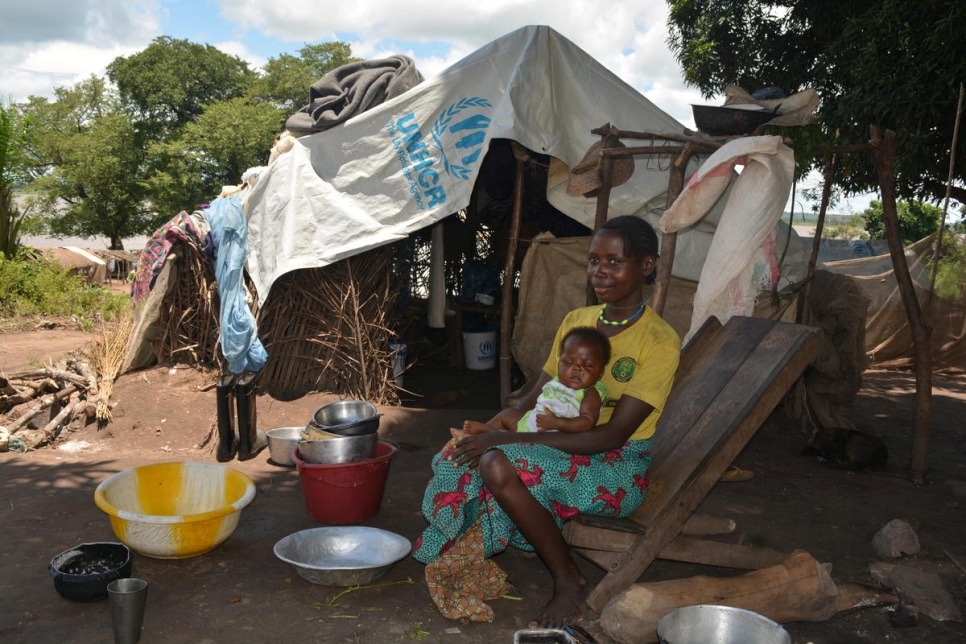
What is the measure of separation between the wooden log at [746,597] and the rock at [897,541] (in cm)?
76

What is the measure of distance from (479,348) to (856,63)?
4166mm

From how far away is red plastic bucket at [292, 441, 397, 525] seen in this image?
3625 mm

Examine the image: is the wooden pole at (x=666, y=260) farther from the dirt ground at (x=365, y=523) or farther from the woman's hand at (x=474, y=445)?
the woman's hand at (x=474, y=445)

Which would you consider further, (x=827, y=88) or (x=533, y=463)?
(x=827, y=88)

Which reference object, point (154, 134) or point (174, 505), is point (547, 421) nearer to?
point (174, 505)

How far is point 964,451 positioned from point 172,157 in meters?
22.6

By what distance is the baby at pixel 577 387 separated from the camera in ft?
9.00

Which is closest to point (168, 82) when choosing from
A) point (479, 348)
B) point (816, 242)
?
point (479, 348)

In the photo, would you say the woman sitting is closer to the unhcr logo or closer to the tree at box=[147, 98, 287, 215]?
the unhcr logo

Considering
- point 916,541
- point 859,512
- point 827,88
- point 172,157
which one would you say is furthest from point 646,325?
point 172,157

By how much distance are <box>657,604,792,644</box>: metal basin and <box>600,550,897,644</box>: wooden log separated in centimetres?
28

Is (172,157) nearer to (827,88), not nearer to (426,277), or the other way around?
(426,277)

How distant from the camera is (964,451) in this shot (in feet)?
17.7

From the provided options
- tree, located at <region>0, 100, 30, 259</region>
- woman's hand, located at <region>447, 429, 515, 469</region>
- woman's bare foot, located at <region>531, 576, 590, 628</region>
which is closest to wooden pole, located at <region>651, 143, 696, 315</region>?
woman's hand, located at <region>447, 429, 515, 469</region>
